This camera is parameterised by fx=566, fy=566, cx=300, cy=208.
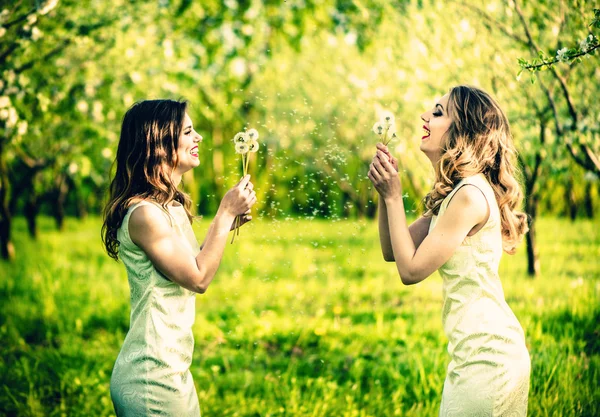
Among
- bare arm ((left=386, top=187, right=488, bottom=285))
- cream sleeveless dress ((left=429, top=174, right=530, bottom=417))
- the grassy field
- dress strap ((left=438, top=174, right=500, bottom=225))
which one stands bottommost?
the grassy field

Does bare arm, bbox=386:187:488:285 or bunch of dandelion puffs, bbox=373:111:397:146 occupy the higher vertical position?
bunch of dandelion puffs, bbox=373:111:397:146

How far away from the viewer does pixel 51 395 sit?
371cm

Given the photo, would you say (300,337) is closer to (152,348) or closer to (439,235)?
(152,348)

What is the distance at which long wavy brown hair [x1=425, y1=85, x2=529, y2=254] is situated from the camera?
86.0 inches

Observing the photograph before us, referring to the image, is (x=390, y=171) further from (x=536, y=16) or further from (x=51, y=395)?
(x=536, y=16)

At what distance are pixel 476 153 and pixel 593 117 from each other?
2952mm

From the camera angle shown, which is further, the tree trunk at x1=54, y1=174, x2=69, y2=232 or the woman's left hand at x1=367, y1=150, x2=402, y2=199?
the tree trunk at x1=54, y1=174, x2=69, y2=232

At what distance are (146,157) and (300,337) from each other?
→ 2.99 metres

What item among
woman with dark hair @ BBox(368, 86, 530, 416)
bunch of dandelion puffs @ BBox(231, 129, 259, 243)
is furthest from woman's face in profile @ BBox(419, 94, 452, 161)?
bunch of dandelion puffs @ BBox(231, 129, 259, 243)

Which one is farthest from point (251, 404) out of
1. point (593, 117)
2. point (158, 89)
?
point (158, 89)

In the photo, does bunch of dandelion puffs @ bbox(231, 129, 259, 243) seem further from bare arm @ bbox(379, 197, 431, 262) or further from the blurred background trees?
bare arm @ bbox(379, 197, 431, 262)

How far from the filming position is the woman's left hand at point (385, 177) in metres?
2.17

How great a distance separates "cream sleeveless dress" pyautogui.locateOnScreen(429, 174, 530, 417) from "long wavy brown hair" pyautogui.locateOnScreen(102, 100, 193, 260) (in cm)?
111

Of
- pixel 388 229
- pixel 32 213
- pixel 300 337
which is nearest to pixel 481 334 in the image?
pixel 388 229
